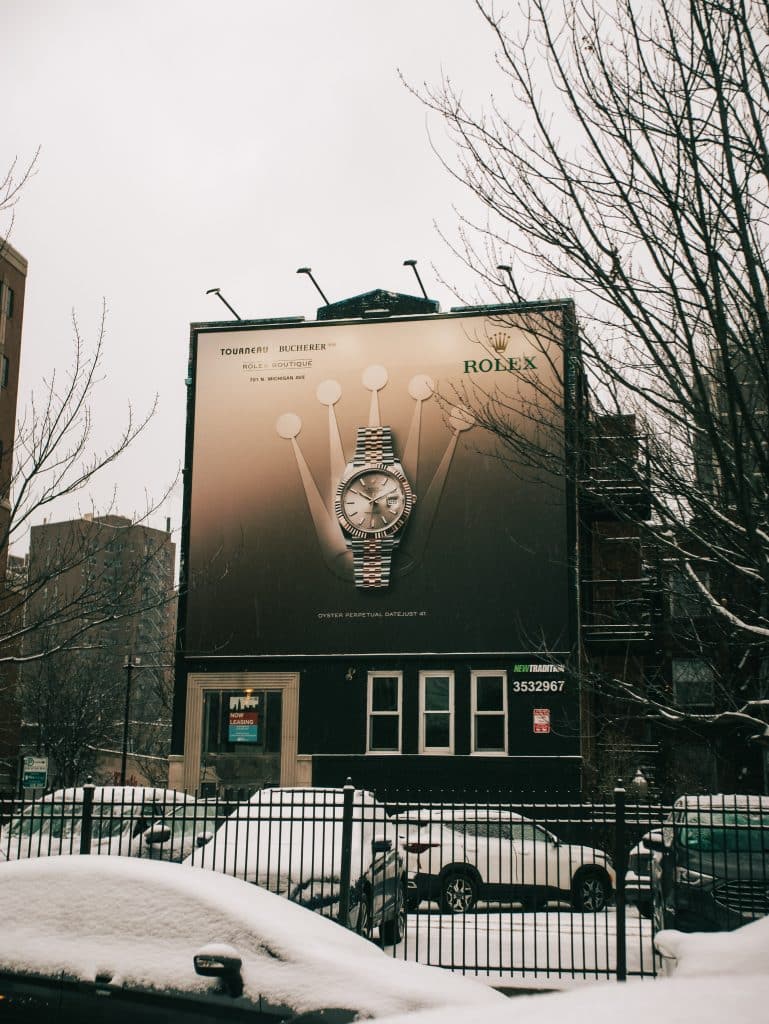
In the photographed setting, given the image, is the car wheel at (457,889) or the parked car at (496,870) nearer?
the parked car at (496,870)

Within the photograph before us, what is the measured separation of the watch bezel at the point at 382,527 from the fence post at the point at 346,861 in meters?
21.4

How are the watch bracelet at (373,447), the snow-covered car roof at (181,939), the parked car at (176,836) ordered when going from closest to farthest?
1. the snow-covered car roof at (181,939)
2. the parked car at (176,836)
3. the watch bracelet at (373,447)

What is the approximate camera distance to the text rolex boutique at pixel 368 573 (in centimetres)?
3250

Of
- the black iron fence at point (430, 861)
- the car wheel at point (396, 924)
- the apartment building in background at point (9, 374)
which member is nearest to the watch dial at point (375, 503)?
the black iron fence at point (430, 861)

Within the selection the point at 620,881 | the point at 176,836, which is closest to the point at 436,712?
the point at 176,836

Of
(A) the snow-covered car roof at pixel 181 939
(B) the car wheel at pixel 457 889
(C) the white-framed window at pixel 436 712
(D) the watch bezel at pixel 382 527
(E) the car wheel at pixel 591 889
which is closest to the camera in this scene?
(A) the snow-covered car roof at pixel 181 939

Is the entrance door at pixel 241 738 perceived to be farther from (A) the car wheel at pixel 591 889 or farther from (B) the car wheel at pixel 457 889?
(A) the car wheel at pixel 591 889

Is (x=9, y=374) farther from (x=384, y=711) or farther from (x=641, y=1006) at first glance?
(x=641, y=1006)

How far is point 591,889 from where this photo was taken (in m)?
17.9

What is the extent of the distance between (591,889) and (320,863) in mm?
6990

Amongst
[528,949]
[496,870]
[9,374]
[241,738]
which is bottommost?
[528,949]

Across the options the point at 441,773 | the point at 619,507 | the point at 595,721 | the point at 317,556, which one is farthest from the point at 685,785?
the point at 619,507

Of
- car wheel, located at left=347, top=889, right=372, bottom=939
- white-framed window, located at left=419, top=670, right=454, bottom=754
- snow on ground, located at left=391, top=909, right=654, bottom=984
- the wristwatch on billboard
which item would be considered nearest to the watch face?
the wristwatch on billboard

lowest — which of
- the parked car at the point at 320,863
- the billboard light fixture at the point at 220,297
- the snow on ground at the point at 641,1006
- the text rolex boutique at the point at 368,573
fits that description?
the parked car at the point at 320,863
